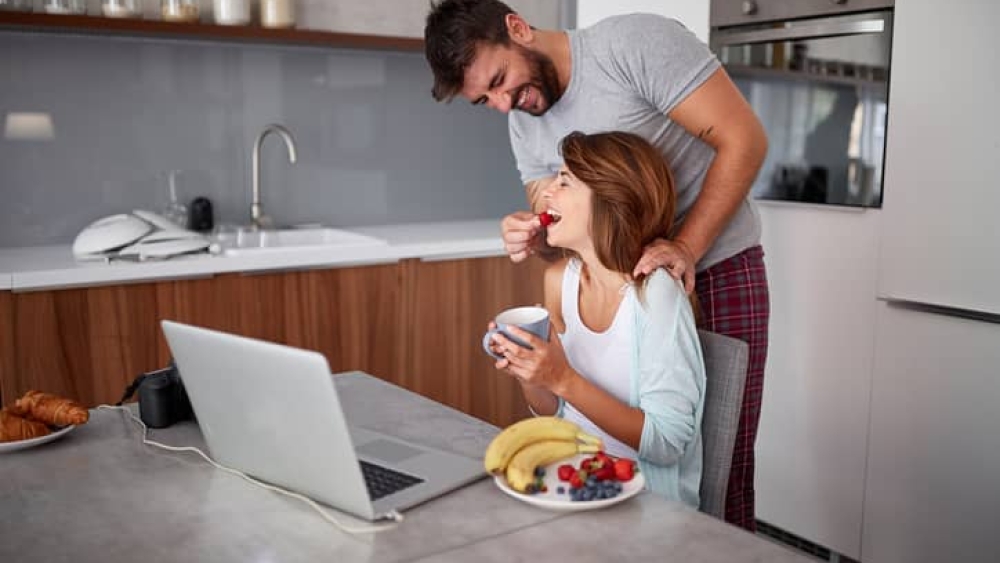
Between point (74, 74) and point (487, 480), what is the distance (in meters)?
Result: 2.40

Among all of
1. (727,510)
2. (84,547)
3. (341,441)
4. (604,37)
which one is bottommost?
(727,510)

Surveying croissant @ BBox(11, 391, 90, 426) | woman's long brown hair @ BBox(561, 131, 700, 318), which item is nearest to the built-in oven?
woman's long brown hair @ BBox(561, 131, 700, 318)

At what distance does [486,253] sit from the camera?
3.23 metres

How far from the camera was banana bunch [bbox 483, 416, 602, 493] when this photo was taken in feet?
4.01

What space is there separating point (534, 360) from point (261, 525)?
1.47 ft

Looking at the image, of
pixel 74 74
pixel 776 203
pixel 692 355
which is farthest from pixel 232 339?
pixel 74 74

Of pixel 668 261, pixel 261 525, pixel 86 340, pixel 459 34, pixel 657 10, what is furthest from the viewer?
pixel 657 10

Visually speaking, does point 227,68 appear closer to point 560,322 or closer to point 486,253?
point 486,253

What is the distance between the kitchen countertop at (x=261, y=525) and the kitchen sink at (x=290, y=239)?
169cm

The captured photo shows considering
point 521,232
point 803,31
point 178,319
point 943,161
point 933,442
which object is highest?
point 803,31

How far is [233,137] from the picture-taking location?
3.31 metres

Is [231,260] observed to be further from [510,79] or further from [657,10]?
[657,10]

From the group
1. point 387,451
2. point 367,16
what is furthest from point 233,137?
point 387,451

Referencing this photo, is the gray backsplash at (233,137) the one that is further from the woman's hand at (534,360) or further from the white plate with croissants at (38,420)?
the woman's hand at (534,360)
